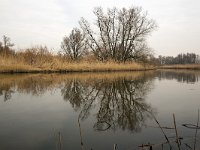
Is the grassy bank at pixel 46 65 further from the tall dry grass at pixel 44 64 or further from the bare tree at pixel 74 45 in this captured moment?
the bare tree at pixel 74 45

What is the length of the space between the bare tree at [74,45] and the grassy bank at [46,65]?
1525cm

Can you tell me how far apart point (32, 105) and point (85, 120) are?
1.54 metres

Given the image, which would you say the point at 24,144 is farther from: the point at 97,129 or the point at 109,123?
the point at 109,123

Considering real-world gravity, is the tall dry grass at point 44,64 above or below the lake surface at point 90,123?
above

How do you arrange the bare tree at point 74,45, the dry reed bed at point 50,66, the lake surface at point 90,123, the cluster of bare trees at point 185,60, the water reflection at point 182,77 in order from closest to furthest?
the lake surface at point 90,123
the water reflection at point 182,77
the dry reed bed at point 50,66
the bare tree at point 74,45
the cluster of bare trees at point 185,60

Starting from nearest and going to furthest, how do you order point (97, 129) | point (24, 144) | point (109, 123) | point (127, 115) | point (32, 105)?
1. point (24, 144)
2. point (97, 129)
3. point (109, 123)
4. point (127, 115)
5. point (32, 105)

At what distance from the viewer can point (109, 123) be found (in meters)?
3.20

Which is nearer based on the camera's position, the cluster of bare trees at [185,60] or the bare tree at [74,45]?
the bare tree at [74,45]

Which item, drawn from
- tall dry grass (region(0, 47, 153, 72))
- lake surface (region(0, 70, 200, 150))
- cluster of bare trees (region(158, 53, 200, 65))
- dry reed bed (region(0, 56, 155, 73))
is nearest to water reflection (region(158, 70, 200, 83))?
dry reed bed (region(0, 56, 155, 73))

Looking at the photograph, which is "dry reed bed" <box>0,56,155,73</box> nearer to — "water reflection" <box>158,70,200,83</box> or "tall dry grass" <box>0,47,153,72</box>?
"tall dry grass" <box>0,47,153,72</box>

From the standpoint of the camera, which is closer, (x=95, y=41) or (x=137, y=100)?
(x=137, y=100)

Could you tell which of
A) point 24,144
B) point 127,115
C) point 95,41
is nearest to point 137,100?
point 127,115

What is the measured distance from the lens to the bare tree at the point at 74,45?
33594mm

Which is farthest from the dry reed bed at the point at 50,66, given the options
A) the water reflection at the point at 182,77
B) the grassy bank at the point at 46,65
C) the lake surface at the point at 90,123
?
the lake surface at the point at 90,123
